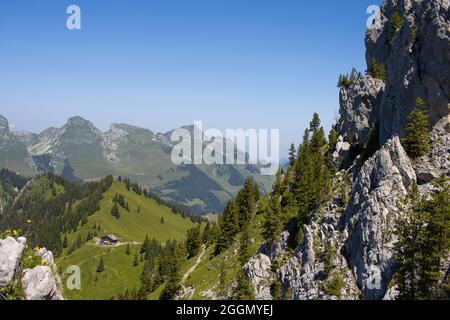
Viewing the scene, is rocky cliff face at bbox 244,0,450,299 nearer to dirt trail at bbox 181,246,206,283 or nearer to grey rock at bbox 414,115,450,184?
grey rock at bbox 414,115,450,184

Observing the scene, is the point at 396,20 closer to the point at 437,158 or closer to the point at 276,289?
the point at 437,158

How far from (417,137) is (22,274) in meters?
59.9

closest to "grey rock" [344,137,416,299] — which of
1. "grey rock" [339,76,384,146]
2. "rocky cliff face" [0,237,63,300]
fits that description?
"grey rock" [339,76,384,146]

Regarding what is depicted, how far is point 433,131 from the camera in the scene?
2557 inches

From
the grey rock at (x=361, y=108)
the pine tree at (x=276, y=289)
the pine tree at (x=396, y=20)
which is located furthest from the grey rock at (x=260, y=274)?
the pine tree at (x=396, y=20)

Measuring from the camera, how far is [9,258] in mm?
36750

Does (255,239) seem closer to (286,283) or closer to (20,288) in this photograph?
(286,283)

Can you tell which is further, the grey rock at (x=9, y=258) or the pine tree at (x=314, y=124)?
the pine tree at (x=314, y=124)

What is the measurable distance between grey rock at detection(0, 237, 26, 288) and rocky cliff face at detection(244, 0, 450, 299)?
42.1 meters

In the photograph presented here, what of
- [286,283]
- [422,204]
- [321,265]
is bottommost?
[286,283]

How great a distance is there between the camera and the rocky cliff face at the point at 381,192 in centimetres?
5644

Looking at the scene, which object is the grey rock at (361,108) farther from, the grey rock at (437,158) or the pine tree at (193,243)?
the pine tree at (193,243)
